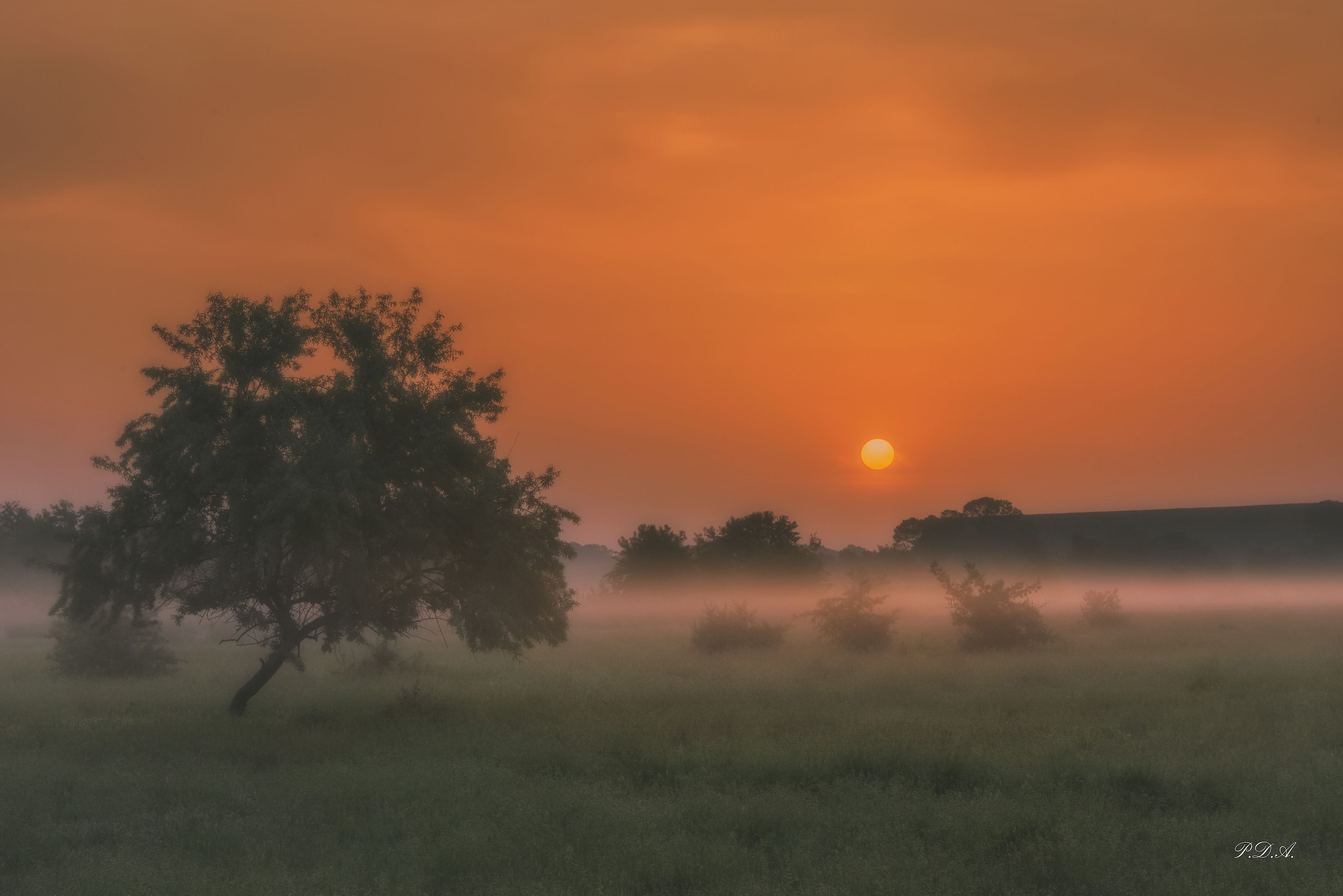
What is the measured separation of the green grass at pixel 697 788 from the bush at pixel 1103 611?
22.7 meters

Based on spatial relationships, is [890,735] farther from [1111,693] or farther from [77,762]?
[77,762]

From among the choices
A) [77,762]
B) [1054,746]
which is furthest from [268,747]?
[1054,746]

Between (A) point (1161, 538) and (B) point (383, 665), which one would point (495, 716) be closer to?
(B) point (383, 665)

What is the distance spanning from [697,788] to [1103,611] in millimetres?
42490

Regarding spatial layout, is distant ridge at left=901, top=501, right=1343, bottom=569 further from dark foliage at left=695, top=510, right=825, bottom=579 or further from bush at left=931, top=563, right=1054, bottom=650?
bush at left=931, top=563, right=1054, bottom=650

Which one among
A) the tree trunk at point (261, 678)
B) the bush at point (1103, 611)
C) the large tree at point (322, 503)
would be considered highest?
the large tree at point (322, 503)

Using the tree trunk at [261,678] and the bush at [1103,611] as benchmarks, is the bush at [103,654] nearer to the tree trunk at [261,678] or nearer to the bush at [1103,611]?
the tree trunk at [261,678]

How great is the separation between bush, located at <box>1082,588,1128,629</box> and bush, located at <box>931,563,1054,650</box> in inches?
457

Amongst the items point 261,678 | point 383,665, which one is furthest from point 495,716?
point 383,665

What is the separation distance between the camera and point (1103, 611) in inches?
2042

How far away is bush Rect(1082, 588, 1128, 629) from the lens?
5116 cm

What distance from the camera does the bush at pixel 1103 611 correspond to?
168 ft
